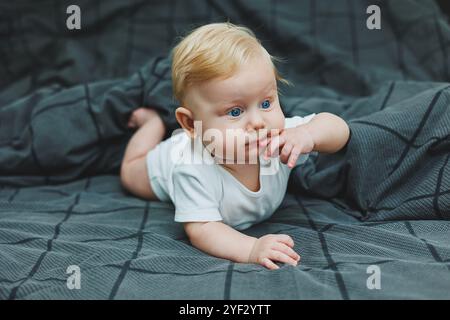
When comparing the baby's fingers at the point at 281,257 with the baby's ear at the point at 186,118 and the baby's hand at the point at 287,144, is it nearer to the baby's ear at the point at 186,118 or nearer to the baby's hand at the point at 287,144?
the baby's hand at the point at 287,144

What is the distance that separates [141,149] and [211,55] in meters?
0.44

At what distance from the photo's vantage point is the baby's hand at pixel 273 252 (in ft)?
2.85

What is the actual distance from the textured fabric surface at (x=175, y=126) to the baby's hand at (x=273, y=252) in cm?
2

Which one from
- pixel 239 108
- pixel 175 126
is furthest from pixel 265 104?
pixel 175 126

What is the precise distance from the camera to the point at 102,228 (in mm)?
1048

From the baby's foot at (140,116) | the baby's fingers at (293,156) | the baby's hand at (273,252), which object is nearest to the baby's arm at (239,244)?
the baby's hand at (273,252)

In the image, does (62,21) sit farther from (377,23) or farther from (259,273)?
(259,273)

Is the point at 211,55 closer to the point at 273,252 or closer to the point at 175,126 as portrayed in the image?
the point at 273,252

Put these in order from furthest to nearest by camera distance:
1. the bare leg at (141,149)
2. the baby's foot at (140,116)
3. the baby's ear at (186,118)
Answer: the baby's foot at (140,116), the bare leg at (141,149), the baby's ear at (186,118)

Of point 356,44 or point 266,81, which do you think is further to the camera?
point 356,44

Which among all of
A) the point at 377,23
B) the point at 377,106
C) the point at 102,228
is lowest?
the point at 102,228
